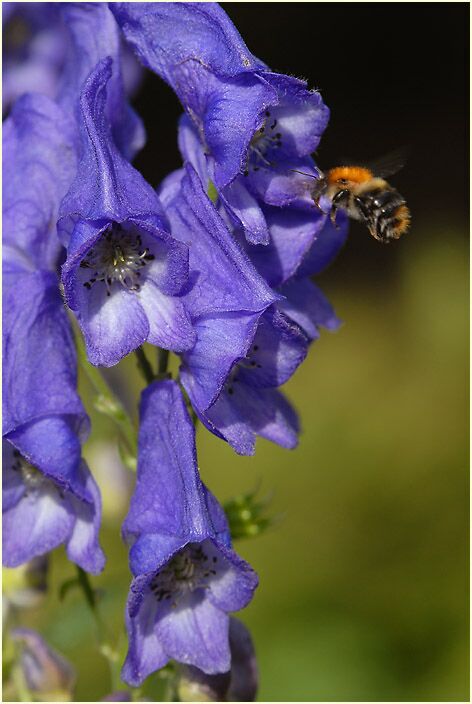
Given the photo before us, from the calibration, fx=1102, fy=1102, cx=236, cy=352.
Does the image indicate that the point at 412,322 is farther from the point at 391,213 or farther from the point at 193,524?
the point at 193,524

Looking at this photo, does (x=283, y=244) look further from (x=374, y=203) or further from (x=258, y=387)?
(x=374, y=203)

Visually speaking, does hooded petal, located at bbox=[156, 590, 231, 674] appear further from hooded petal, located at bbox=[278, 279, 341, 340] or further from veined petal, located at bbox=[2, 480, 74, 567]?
hooded petal, located at bbox=[278, 279, 341, 340]

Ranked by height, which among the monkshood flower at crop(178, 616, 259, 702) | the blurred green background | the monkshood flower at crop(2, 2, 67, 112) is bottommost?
the blurred green background

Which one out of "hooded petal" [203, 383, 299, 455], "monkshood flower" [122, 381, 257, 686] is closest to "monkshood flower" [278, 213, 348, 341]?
"hooded petal" [203, 383, 299, 455]

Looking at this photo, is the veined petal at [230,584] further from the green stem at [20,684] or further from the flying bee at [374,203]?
the flying bee at [374,203]

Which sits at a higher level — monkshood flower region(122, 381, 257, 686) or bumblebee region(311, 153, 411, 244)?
bumblebee region(311, 153, 411, 244)

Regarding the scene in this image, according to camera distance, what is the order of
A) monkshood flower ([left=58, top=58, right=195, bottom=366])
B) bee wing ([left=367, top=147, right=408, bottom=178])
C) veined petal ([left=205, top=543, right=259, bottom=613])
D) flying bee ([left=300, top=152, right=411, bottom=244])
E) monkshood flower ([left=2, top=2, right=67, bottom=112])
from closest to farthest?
monkshood flower ([left=58, top=58, right=195, bottom=366]) → veined petal ([left=205, top=543, right=259, bottom=613]) → flying bee ([left=300, top=152, right=411, bottom=244]) → bee wing ([left=367, top=147, right=408, bottom=178]) → monkshood flower ([left=2, top=2, right=67, bottom=112])
